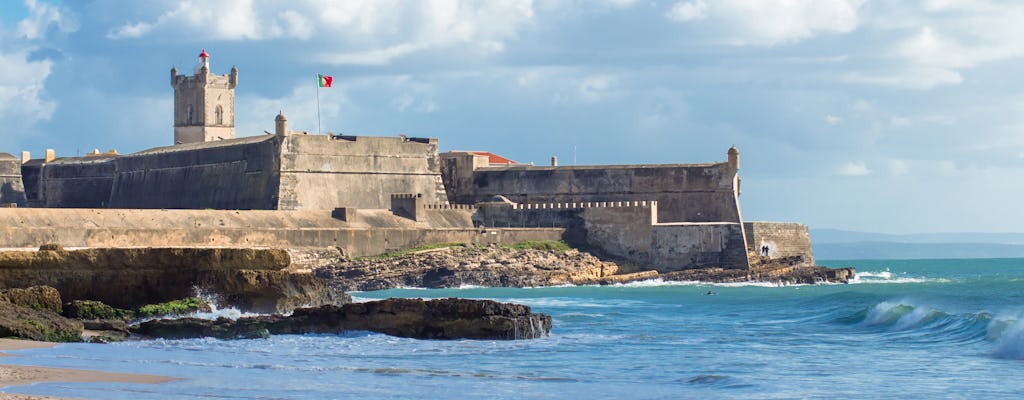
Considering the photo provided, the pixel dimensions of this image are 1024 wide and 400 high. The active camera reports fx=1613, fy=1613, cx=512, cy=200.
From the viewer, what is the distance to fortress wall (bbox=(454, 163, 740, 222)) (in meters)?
49.8

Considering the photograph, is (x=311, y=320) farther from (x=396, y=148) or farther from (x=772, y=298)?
(x=396, y=148)

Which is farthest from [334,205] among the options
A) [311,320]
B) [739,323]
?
[311,320]

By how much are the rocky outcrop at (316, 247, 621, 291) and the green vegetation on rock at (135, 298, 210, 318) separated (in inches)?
699

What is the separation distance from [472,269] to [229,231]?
22.2 feet

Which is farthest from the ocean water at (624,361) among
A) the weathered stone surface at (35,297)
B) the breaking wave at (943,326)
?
the weathered stone surface at (35,297)

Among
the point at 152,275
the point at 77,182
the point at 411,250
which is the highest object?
the point at 77,182

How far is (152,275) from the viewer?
23391mm

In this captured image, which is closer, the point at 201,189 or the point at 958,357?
the point at 958,357

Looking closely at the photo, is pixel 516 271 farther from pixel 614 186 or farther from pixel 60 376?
pixel 60 376

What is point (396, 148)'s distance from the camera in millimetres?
51188

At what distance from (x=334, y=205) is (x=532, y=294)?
12.3 metres

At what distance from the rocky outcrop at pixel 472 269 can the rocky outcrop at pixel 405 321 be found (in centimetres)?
1890

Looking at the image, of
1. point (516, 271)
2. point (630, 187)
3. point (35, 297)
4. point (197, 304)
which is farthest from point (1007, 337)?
point (630, 187)

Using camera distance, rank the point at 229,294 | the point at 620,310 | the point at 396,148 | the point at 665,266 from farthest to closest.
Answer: the point at 396,148 → the point at 665,266 → the point at 620,310 → the point at 229,294
